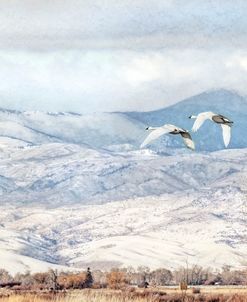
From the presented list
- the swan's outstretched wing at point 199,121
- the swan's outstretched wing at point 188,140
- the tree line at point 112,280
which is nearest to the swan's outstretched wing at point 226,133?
the swan's outstretched wing at point 199,121

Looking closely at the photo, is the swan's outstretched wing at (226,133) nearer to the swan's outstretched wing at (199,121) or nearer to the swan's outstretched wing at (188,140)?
the swan's outstretched wing at (199,121)

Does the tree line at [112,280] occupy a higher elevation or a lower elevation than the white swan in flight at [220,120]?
higher

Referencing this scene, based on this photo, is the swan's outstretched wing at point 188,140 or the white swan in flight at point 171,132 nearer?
the white swan in flight at point 171,132

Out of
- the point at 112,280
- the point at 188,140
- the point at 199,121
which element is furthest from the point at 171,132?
the point at 112,280

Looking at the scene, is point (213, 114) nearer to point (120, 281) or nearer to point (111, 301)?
point (111, 301)

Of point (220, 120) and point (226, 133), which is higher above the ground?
point (220, 120)

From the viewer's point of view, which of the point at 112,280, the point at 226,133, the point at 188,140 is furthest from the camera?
the point at 112,280

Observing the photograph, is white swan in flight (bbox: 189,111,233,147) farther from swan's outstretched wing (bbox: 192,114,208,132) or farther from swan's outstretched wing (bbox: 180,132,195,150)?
swan's outstretched wing (bbox: 180,132,195,150)

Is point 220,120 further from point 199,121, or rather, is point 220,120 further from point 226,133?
point 199,121

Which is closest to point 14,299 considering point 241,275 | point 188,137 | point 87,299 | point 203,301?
point 87,299

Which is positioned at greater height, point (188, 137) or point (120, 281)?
point (120, 281)

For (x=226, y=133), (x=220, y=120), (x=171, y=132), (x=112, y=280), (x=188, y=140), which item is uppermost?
(x=112, y=280)

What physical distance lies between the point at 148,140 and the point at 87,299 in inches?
382

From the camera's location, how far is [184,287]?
110 ft
